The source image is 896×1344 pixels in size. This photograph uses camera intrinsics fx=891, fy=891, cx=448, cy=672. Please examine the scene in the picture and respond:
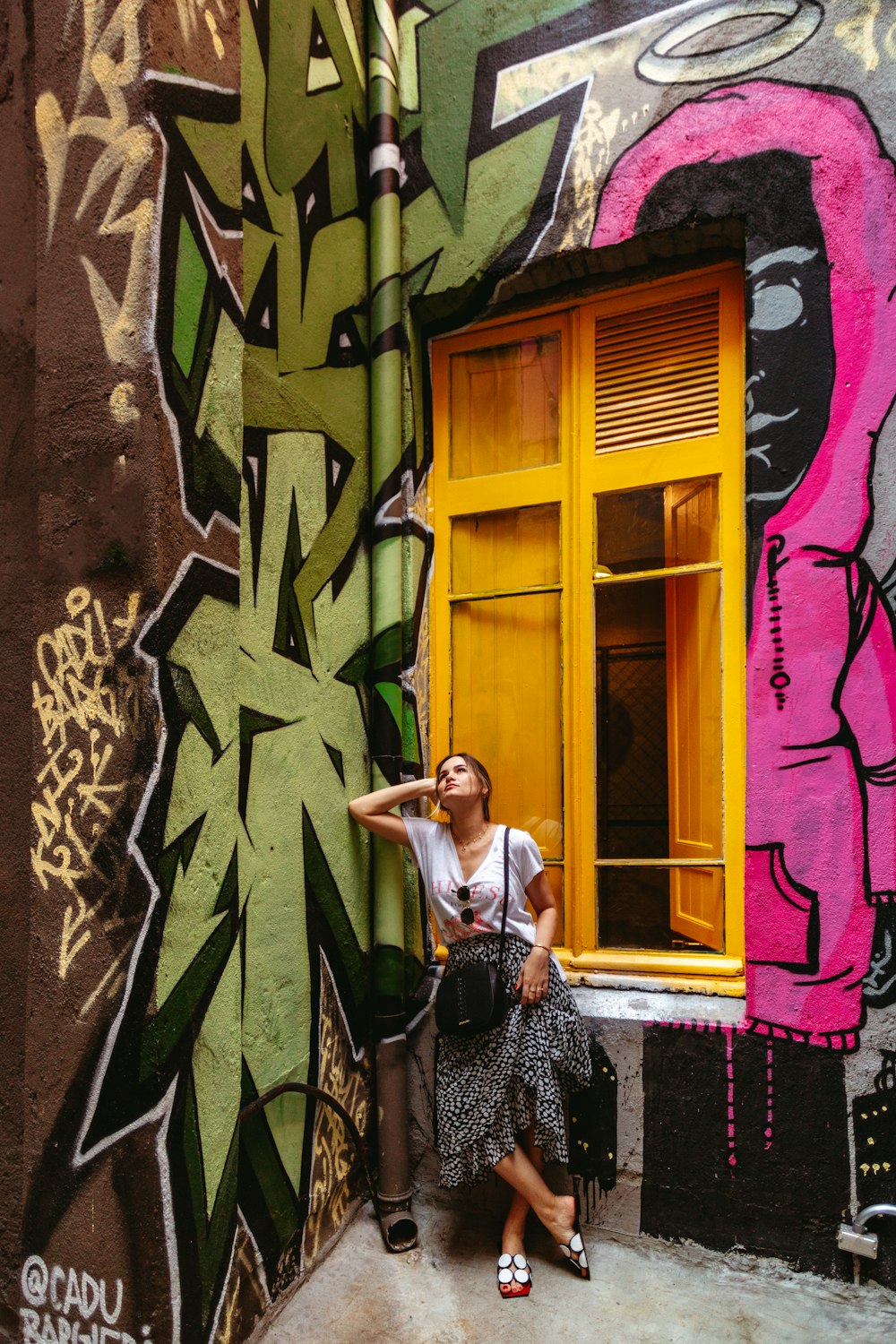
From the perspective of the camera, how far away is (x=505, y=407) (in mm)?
3693

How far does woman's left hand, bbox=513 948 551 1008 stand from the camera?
2.96 meters

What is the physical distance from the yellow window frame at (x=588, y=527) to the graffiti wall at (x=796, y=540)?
167mm

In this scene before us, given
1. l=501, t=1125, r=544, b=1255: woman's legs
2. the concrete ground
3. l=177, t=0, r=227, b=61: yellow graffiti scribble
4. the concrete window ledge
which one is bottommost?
the concrete ground

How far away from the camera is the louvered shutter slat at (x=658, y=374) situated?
3357mm

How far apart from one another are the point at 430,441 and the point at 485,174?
3.42ft

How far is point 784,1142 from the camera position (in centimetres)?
288

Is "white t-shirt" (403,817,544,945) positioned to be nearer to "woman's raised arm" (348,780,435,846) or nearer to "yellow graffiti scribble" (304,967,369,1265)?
"woman's raised arm" (348,780,435,846)

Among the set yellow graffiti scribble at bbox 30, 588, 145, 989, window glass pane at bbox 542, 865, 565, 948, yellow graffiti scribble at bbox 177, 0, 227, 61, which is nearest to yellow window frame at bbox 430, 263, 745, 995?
window glass pane at bbox 542, 865, 565, 948

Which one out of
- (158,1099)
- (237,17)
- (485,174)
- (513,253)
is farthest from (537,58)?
(158,1099)

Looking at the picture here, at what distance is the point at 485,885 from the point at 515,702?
0.84 metres

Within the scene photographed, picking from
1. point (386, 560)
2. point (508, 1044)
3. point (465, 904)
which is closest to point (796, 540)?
point (386, 560)

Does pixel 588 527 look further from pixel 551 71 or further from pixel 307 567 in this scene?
pixel 551 71

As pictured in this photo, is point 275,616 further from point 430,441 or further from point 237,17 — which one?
point 237,17

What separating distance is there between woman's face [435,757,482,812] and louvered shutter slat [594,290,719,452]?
4.53 feet
